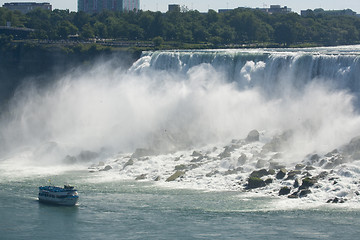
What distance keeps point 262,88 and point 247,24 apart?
124 feet

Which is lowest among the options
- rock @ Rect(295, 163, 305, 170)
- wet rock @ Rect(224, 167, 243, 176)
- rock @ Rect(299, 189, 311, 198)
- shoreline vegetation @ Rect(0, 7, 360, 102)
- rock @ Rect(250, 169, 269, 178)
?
wet rock @ Rect(224, 167, 243, 176)

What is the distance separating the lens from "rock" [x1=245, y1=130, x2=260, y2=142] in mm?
49656

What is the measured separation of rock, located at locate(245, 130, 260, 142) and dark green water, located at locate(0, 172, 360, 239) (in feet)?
33.5

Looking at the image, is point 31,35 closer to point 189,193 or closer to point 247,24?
point 247,24

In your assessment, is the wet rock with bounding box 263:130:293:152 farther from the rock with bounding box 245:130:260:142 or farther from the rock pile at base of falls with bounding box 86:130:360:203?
the rock with bounding box 245:130:260:142

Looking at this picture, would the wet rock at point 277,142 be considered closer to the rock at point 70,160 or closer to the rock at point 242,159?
the rock at point 242,159

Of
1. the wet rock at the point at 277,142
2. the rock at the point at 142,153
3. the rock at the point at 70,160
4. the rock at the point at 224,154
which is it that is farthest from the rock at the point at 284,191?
the rock at the point at 70,160

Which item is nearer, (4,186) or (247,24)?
(4,186)

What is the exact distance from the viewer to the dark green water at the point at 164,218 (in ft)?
108

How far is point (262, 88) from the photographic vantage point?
57500 millimetres

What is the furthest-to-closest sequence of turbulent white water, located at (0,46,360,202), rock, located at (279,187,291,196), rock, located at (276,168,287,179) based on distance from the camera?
turbulent white water, located at (0,46,360,202), rock, located at (276,168,287,179), rock, located at (279,187,291,196)

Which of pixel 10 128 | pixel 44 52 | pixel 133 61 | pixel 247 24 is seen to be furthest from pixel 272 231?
pixel 247 24

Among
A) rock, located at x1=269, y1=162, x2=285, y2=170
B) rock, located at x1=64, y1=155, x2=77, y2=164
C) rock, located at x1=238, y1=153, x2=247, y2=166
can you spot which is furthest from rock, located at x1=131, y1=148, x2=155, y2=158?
rock, located at x1=269, y1=162, x2=285, y2=170

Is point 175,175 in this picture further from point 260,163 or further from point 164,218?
point 164,218
